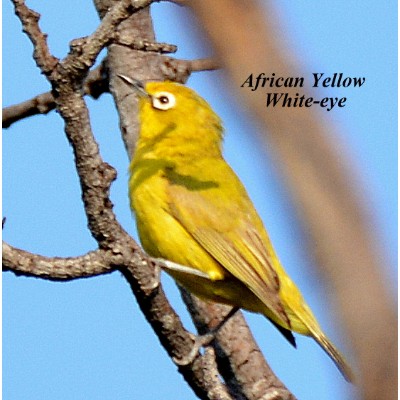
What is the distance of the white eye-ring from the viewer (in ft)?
19.8

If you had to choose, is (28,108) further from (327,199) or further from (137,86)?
(327,199)

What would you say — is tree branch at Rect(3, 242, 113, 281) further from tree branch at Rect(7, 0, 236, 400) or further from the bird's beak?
the bird's beak

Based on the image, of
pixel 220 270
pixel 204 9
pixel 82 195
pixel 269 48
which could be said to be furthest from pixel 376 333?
pixel 220 270

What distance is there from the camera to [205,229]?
5363mm

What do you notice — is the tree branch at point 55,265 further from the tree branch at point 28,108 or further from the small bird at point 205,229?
the tree branch at point 28,108

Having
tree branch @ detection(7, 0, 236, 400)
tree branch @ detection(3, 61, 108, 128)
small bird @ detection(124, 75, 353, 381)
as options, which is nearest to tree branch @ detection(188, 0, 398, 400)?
tree branch @ detection(7, 0, 236, 400)

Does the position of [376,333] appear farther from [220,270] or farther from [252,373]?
[252,373]

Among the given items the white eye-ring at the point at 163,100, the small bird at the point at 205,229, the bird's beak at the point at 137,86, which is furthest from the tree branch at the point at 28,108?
the small bird at the point at 205,229

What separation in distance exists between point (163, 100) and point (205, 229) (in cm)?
122

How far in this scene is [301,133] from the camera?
1127 mm

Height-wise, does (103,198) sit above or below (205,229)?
below

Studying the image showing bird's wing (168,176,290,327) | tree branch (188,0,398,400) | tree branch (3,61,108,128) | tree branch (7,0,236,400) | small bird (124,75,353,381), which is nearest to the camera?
tree branch (188,0,398,400)

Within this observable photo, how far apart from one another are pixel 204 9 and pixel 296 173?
32 centimetres

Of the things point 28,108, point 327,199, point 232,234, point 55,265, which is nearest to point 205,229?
point 232,234
